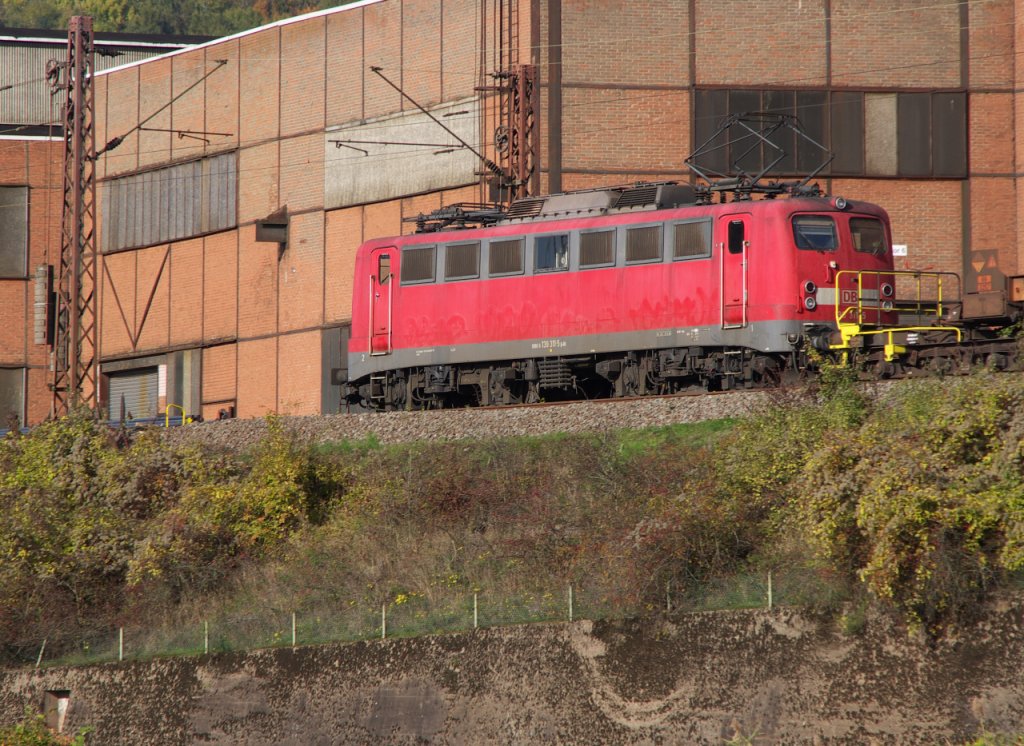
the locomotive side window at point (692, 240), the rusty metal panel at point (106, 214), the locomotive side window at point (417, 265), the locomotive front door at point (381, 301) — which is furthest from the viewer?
the rusty metal panel at point (106, 214)

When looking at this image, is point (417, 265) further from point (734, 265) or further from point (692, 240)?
point (734, 265)

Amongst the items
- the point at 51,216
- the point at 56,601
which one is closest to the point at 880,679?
the point at 56,601

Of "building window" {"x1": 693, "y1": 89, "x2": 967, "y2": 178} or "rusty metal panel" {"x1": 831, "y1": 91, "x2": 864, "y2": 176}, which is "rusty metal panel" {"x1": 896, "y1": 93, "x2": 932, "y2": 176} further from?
A: "rusty metal panel" {"x1": 831, "y1": 91, "x2": 864, "y2": 176}

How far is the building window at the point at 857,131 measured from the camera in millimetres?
43656

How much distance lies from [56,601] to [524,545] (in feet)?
28.9

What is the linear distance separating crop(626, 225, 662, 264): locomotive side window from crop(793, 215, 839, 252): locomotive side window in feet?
8.91

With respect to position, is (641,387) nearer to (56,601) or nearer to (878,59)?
(56,601)

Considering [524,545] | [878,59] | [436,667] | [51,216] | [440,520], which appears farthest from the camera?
[51,216]

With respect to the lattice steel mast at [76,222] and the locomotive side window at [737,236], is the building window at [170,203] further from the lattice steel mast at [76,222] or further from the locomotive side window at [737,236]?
the locomotive side window at [737,236]

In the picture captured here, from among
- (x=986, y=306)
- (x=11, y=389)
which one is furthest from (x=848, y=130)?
(x=11, y=389)

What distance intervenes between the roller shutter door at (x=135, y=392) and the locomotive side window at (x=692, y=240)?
88.4 feet

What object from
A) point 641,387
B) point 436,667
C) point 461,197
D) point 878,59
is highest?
point 878,59

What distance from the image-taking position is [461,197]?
45.8 metres

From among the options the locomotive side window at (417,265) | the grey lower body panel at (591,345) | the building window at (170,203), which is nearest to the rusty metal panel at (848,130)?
the locomotive side window at (417,265)
